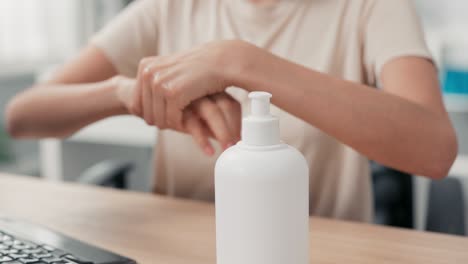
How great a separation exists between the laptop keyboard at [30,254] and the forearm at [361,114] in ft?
0.99

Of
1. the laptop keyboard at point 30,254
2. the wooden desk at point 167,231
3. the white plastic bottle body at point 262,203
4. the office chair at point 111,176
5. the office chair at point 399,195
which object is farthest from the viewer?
the office chair at point 111,176

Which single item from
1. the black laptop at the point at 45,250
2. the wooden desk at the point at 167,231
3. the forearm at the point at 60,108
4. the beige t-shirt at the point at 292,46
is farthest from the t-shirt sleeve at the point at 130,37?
the black laptop at the point at 45,250

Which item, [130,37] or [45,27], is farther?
[45,27]

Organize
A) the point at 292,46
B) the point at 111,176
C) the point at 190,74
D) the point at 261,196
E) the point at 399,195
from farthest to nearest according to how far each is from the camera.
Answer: the point at 111,176
the point at 399,195
the point at 292,46
the point at 190,74
the point at 261,196

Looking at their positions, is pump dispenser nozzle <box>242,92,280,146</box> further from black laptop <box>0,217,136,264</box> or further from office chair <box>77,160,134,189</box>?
office chair <box>77,160,134,189</box>

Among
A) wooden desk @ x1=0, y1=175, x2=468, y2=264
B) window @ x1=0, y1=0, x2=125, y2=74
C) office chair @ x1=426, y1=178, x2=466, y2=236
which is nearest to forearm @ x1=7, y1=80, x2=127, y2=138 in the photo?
wooden desk @ x1=0, y1=175, x2=468, y2=264

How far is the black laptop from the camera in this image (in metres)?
0.62

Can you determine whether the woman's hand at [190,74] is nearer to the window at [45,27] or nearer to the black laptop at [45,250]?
the black laptop at [45,250]

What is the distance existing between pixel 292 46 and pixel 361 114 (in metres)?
0.35

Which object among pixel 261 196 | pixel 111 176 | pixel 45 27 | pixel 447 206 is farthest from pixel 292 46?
pixel 45 27

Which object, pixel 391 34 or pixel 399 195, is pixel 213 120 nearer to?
pixel 391 34

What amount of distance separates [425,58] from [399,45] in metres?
0.05

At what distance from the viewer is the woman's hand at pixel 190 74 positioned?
0.78 meters

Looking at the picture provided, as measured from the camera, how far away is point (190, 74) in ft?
2.55
